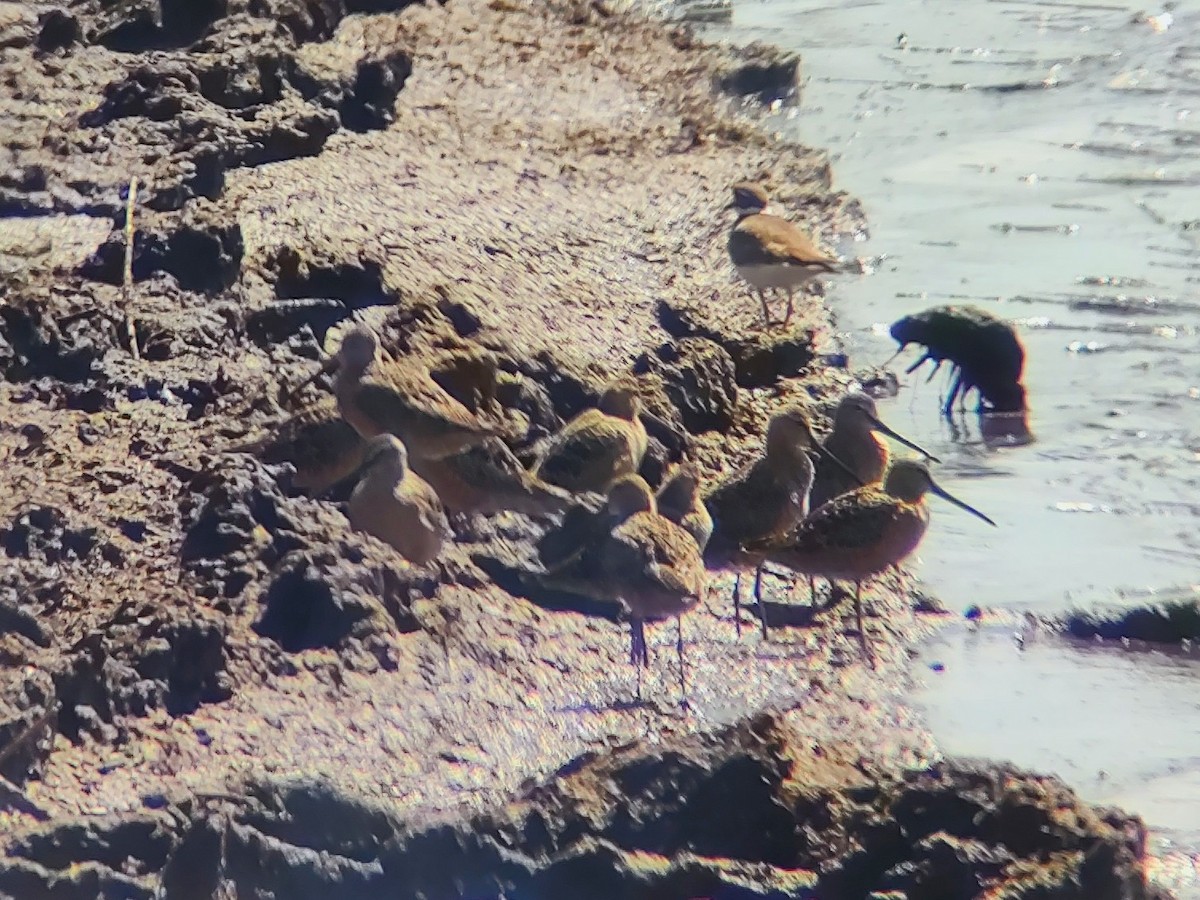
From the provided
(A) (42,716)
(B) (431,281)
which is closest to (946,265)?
(B) (431,281)

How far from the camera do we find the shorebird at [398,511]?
23.1ft

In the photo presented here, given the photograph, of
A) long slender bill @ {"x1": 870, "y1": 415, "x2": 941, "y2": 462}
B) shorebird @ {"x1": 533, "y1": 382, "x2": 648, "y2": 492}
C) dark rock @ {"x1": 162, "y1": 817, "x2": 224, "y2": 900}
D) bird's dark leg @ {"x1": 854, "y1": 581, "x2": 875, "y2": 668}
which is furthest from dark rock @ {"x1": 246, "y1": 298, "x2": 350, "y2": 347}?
dark rock @ {"x1": 162, "y1": 817, "x2": 224, "y2": 900}

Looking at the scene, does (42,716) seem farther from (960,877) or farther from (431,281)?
(431,281)

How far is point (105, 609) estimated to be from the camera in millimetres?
6262

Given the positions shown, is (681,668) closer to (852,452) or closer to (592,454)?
(592,454)

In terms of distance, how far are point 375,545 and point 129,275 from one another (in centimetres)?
208

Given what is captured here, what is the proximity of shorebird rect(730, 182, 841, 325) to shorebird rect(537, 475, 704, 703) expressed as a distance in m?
3.62

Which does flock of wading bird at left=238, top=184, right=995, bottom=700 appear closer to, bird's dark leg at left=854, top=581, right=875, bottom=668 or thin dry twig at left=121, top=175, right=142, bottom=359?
bird's dark leg at left=854, top=581, right=875, bottom=668

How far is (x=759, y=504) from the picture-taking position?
7863mm

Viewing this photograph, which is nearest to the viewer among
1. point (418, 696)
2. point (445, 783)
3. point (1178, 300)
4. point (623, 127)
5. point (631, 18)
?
point (445, 783)

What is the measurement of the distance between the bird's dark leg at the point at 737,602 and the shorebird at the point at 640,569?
36 cm

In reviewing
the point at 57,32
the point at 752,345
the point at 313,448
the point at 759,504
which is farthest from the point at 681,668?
the point at 57,32

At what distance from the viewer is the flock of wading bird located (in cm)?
705

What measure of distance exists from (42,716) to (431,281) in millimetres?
4162
